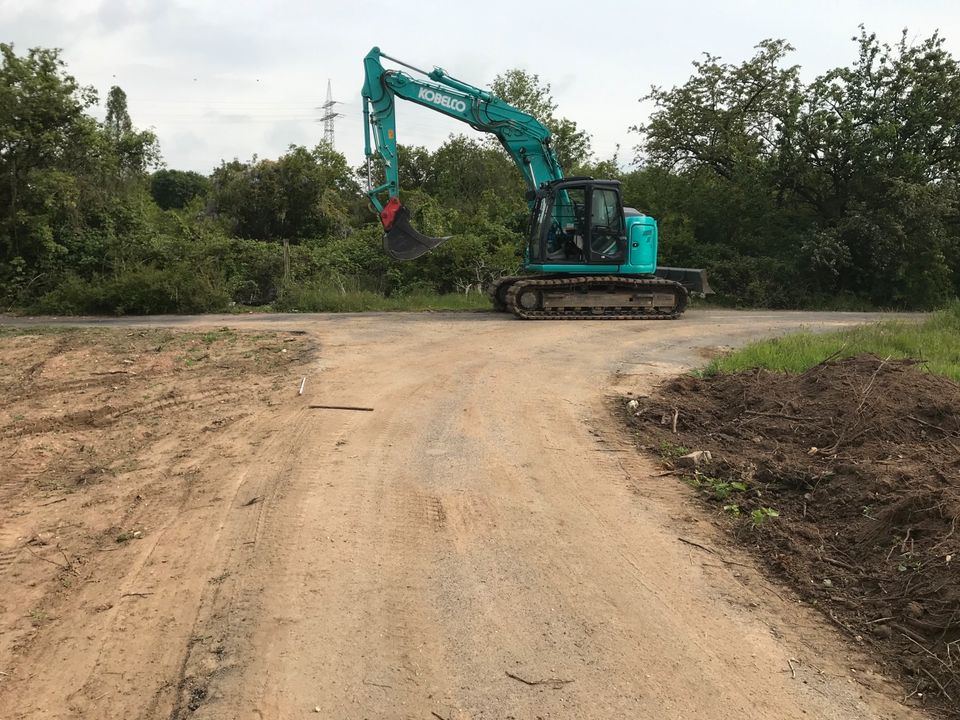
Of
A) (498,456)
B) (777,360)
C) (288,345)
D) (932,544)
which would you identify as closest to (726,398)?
(777,360)

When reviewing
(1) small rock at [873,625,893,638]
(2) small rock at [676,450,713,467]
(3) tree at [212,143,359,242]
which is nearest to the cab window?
(2) small rock at [676,450,713,467]

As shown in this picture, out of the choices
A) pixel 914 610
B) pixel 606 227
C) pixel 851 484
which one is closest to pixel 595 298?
pixel 606 227

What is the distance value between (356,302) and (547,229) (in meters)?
5.69

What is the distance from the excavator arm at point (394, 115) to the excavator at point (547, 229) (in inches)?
→ 0.9

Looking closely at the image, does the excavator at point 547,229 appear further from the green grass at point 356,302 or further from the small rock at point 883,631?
the small rock at point 883,631

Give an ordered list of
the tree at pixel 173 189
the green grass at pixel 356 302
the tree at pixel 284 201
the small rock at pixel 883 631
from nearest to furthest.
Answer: the small rock at pixel 883 631 < the green grass at pixel 356 302 < the tree at pixel 284 201 < the tree at pixel 173 189

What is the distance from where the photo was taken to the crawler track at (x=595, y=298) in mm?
16109

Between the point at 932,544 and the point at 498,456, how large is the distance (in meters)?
3.22

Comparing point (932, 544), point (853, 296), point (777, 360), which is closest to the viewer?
point (932, 544)

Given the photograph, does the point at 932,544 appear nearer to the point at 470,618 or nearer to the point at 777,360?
the point at 470,618

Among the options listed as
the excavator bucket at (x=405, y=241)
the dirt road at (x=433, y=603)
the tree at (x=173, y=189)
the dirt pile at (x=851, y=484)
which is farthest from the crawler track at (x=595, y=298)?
the tree at (x=173, y=189)

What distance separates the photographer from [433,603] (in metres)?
3.77

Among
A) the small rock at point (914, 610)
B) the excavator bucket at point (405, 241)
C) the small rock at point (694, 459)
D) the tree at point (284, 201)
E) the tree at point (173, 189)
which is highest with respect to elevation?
the tree at point (173, 189)

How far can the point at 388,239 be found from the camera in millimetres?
15953
